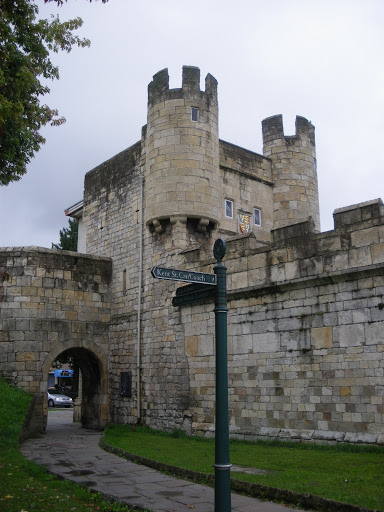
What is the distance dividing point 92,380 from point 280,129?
36.3 feet

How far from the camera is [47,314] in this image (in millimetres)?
17109

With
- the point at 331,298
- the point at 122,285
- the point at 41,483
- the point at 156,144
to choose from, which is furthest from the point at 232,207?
the point at 41,483

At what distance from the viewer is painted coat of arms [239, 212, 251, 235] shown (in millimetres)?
17844

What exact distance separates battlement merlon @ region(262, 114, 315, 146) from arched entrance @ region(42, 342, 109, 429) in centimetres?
965

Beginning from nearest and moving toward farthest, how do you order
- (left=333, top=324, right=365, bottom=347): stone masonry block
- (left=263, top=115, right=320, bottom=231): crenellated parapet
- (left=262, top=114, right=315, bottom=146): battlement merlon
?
(left=333, top=324, right=365, bottom=347): stone masonry block
(left=263, top=115, right=320, bottom=231): crenellated parapet
(left=262, top=114, right=315, bottom=146): battlement merlon

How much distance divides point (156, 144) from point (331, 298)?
7.77 metres

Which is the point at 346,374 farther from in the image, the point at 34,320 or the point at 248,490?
the point at 34,320

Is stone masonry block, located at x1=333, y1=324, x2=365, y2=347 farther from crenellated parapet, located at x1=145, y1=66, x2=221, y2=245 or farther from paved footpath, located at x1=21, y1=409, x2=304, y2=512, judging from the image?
crenellated parapet, located at x1=145, y1=66, x2=221, y2=245

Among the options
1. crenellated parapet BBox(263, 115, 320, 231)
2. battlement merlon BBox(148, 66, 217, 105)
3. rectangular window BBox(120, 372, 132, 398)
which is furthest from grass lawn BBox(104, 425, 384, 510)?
battlement merlon BBox(148, 66, 217, 105)

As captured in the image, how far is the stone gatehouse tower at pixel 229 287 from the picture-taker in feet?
36.4

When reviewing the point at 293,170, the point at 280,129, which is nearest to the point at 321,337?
the point at 293,170

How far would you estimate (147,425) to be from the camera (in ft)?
52.9

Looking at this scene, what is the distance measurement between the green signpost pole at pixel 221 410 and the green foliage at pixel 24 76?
11.4 ft

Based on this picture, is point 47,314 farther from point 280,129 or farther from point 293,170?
point 280,129
